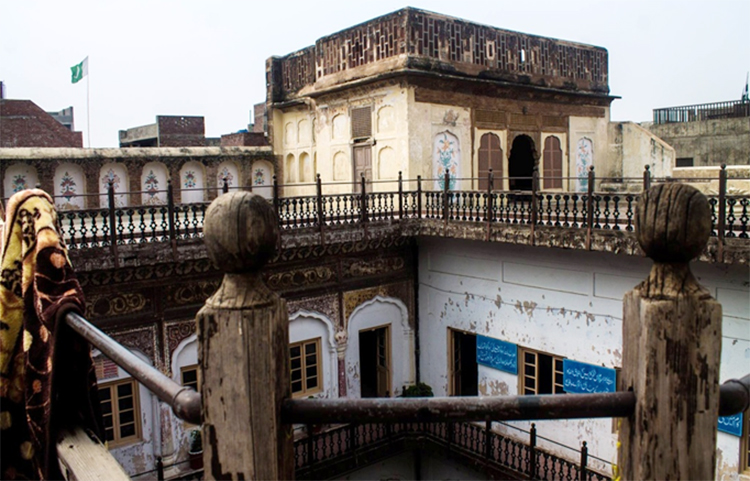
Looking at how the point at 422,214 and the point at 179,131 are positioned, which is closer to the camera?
the point at 422,214

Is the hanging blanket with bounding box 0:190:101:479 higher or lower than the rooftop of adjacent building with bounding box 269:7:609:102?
lower

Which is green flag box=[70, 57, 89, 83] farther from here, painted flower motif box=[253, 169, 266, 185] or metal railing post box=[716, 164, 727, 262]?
metal railing post box=[716, 164, 727, 262]

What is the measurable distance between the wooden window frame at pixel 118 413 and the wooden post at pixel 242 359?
9.36 metres

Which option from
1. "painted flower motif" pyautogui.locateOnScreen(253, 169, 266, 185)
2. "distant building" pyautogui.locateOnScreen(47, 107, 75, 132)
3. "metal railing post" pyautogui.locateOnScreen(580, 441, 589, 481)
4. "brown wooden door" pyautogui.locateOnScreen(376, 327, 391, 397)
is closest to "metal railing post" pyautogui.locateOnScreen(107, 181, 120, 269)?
"brown wooden door" pyautogui.locateOnScreen(376, 327, 391, 397)

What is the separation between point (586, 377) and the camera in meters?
10.2

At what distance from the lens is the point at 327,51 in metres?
14.7

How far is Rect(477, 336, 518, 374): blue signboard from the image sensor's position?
→ 447 inches

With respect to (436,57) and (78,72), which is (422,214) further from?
(78,72)

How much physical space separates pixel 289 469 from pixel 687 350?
3.01ft

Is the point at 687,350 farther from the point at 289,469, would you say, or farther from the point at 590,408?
the point at 289,469

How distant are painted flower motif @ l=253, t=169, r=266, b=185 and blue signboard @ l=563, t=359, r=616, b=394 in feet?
32.2

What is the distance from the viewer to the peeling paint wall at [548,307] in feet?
27.9

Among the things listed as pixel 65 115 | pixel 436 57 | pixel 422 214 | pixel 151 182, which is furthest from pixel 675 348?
pixel 65 115

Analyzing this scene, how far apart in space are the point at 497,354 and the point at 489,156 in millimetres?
5134
